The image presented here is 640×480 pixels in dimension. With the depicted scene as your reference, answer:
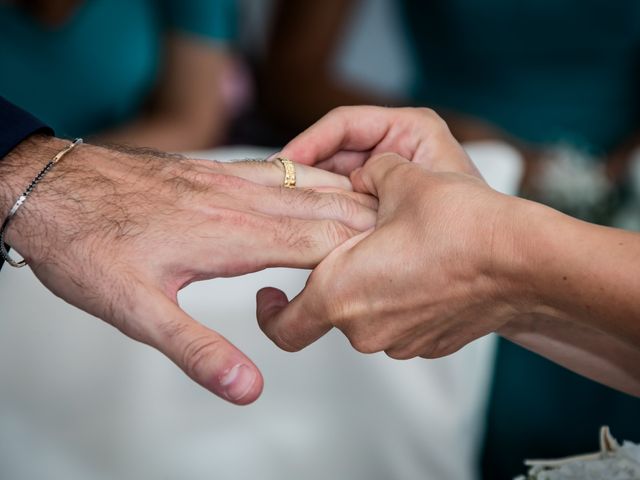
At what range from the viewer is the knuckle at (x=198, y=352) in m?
0.75

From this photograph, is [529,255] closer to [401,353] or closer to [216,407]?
[401,353]

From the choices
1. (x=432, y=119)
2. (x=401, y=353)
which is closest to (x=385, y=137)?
(x=432, y=119)

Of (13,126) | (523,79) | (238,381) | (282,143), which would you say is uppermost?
(523,79)

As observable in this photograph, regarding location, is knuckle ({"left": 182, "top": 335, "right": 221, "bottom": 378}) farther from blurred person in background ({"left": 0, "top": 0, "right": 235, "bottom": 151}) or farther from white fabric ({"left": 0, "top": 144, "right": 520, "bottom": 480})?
blurred person in background ({"left": 0, "top": 0, "right": 235, "bottom": 151})

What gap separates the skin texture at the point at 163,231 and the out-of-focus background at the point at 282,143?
26 cm


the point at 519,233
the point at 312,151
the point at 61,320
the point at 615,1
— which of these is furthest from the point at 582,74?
the point at 61,320

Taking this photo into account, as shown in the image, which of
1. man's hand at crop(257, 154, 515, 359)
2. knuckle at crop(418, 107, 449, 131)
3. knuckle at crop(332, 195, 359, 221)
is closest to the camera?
man's hand at crop(257, 154, 515, 359)

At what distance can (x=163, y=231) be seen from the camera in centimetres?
88

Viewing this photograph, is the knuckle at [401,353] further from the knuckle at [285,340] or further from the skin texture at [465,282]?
the knuckle at [285,340]

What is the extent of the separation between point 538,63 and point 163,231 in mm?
1414

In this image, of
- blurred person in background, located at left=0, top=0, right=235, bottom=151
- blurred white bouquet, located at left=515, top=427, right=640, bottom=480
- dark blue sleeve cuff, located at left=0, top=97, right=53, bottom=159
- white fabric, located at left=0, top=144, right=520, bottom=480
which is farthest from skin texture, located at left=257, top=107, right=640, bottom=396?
blurred person in background, located at left=0, top=0, right=235, bottom=151

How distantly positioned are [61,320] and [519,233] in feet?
2.22

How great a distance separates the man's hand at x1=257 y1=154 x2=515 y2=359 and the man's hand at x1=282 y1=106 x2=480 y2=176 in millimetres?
133

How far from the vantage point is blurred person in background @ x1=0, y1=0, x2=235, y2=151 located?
1.72 metres
